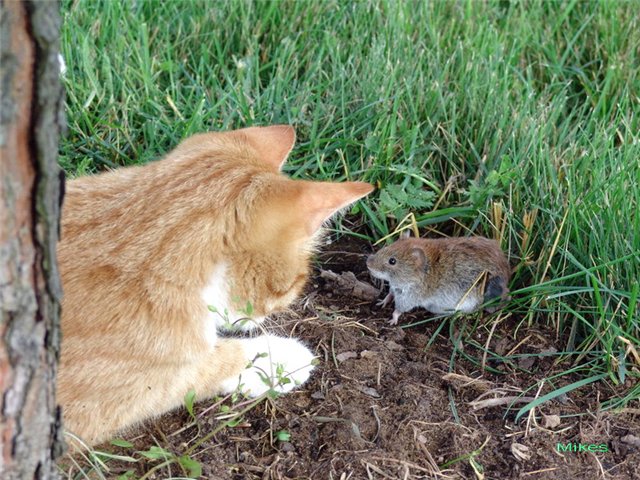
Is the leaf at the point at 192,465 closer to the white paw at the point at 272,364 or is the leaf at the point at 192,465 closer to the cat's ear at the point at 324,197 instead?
the white paw at the point at 272,364

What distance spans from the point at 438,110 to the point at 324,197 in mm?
1982

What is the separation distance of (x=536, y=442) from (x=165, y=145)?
2.37 metres

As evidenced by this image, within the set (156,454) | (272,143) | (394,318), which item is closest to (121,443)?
(156,454)

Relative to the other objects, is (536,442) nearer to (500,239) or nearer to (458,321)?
(458,321)

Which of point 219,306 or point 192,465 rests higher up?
point 219,306

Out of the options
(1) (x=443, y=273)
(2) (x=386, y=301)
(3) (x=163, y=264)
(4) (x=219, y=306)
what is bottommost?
(2) (x=386, y=301)

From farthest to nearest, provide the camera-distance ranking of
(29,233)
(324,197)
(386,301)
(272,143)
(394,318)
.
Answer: (386,301) < (394,318) < (272,143) < (324,197) < (29,233)

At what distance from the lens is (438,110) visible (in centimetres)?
456

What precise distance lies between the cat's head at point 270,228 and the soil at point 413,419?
0.47 metres

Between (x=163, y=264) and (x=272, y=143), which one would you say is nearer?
(x=163, y=264)

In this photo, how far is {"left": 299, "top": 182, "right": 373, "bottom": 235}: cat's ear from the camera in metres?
2.77

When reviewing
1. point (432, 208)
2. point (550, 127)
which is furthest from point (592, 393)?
→ point (550, 127)

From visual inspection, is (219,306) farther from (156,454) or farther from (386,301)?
(386,301)

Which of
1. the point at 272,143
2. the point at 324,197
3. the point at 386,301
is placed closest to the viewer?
the point at 324,197
